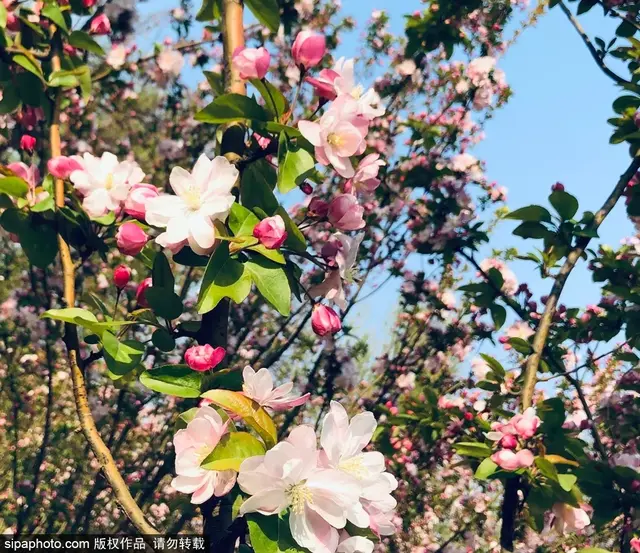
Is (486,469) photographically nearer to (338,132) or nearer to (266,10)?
(338,132)

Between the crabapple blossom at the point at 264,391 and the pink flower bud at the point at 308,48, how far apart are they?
60 cm

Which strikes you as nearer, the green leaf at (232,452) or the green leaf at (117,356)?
the green leaf at (232,452)

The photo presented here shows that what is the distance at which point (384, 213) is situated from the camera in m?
3.70

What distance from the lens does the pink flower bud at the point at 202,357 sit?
0.95 m

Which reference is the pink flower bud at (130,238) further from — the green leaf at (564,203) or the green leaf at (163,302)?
the green leaf at (564,203)

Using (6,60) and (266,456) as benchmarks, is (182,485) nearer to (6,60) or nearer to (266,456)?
(266,456)

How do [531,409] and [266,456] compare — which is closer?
[266,456]

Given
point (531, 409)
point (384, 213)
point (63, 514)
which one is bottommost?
point (531, 409)

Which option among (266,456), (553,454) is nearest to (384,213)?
(553,454)

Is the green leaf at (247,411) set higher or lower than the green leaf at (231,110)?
lower

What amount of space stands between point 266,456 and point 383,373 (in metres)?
3.28

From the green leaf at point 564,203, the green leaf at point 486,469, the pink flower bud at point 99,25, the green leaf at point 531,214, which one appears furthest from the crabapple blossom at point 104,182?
the green leaf at point 564,203

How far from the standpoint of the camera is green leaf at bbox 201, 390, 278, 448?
836 mm

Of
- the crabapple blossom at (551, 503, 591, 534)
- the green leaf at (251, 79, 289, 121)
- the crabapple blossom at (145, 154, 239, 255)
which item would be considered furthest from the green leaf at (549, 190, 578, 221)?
the crabapple blossom at (145, 154, 239, 255)
